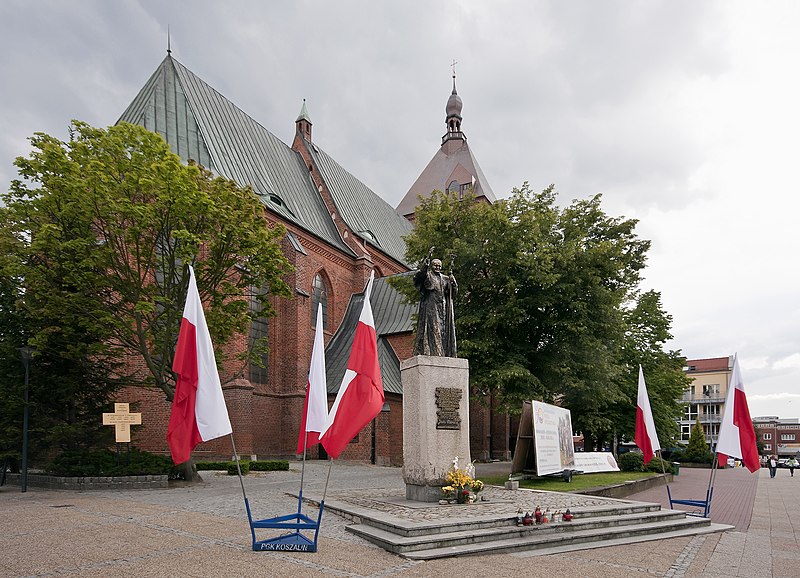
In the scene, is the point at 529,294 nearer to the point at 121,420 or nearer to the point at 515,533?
the point at 515,533

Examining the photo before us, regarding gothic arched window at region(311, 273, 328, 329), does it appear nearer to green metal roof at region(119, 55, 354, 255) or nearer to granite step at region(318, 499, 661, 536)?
green metal roof at region(119, 55, 354, 255)

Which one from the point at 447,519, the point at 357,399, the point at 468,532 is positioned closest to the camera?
the point at 357,399

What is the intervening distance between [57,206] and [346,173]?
91.7ft

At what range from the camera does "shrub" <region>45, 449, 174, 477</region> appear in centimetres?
1514

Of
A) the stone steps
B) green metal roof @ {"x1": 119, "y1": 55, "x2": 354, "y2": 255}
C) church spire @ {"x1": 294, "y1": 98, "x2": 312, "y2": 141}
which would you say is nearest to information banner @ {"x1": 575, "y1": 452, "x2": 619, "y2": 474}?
the stone steps

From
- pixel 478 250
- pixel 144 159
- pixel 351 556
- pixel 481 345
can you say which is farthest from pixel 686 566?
pixel 144 159

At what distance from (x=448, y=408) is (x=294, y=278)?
18173mm

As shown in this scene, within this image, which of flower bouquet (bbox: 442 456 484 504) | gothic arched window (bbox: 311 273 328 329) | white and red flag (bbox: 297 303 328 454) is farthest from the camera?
gothic arched window (bbox: 311 273 328 329)

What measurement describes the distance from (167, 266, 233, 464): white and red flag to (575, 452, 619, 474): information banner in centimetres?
1649

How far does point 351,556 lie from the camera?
744cm

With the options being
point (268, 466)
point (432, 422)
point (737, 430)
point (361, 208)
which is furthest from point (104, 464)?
point (361, 208)

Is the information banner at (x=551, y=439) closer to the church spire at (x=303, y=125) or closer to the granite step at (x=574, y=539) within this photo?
the granite step at (x=574, y=539)

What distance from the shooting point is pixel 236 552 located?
7445 millimetres

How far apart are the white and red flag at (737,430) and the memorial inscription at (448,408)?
15.6 ft
